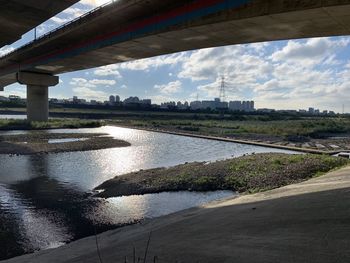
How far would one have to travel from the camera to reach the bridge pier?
66.7 m

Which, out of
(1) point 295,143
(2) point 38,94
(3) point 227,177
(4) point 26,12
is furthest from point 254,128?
(4) point 26,12

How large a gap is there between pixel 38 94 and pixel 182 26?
5204cm

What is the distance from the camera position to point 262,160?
2592 centimetres

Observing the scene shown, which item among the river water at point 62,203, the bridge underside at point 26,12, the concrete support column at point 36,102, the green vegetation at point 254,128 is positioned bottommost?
the river water at point 62,203

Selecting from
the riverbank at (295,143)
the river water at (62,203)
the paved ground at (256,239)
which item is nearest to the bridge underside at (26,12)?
the river water at (62,203)

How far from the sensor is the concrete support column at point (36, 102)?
6988cm

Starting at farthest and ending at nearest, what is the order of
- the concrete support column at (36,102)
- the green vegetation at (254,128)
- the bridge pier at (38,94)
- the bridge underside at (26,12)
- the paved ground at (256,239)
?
the concrete support column at (36,102) → the green vegetation at (254,128) → the bridge pier at (38,94) → the bridge underside at (26,12) → the paved ground at (256,239)

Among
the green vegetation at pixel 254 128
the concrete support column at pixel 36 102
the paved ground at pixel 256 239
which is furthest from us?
the concrete support column at pixel 36 102

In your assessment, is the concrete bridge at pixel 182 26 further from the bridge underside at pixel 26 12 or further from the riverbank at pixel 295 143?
the riverbank at pixel 295 143

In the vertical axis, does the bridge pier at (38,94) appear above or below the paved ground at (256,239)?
above

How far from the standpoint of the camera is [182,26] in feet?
86.3

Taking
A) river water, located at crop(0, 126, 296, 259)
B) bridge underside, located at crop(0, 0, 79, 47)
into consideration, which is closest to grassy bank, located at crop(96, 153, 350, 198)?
river water, located at crop(0, 126, 296, 259)

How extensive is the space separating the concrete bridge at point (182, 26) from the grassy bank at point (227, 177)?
866cm

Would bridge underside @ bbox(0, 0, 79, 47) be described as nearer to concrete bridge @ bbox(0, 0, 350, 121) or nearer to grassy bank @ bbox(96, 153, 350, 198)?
concrete bridge @ bbox(0, 0, 350, 121)
